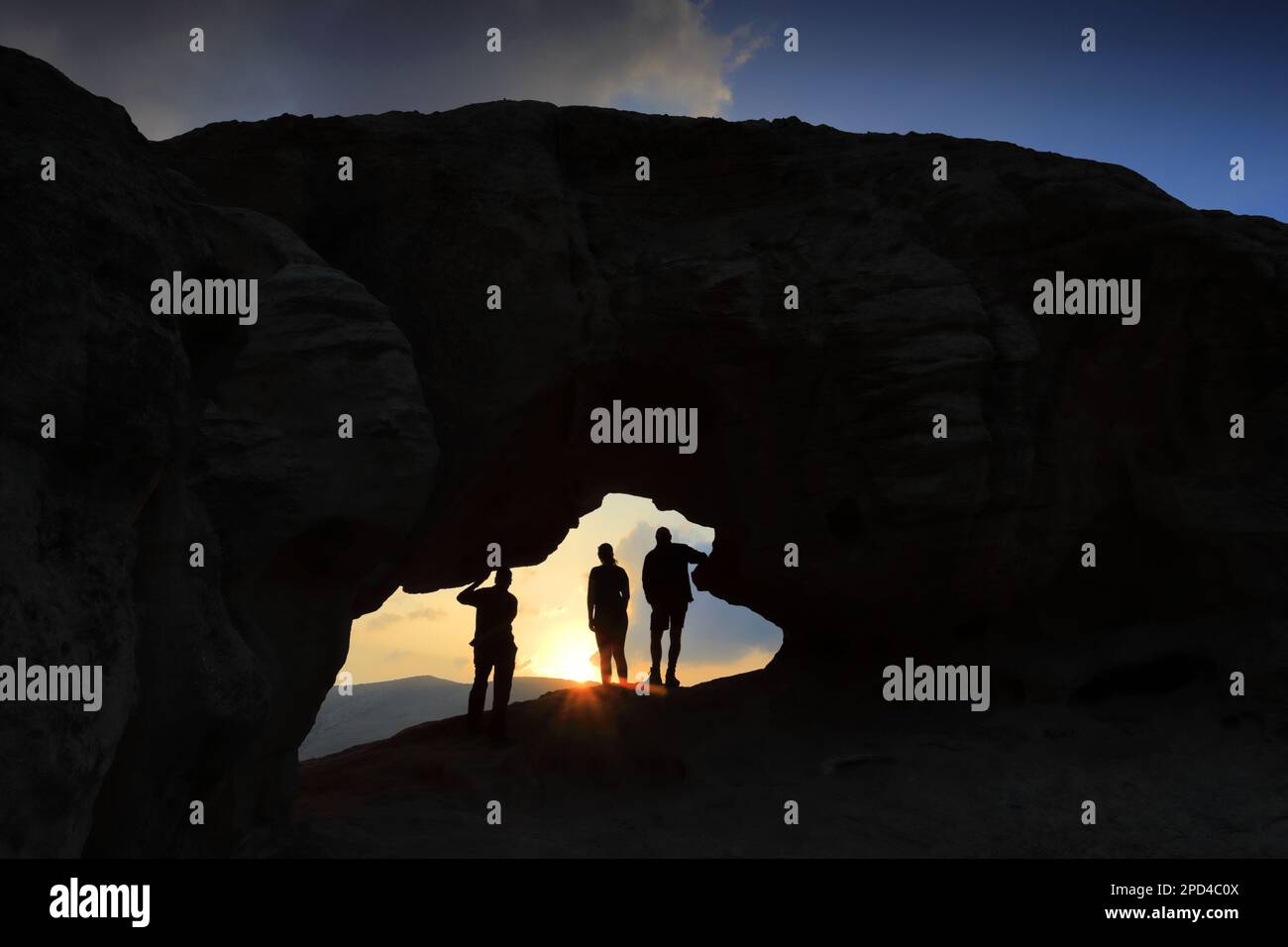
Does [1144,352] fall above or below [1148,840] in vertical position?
above

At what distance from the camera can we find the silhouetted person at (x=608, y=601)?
1139 cm

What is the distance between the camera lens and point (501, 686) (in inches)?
387

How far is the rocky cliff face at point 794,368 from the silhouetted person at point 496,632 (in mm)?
899

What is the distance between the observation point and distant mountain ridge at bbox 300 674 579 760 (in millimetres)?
69000

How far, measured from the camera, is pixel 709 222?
34.1ft
